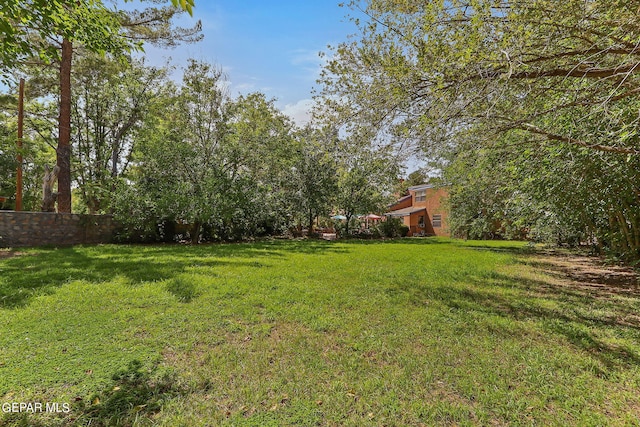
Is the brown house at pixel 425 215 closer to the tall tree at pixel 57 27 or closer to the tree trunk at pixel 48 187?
the tree trunk at pixel 48 187

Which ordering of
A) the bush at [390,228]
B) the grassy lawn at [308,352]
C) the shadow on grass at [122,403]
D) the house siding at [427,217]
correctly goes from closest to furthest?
the shadow on grass at [122,403] → the grassy lawn at [308,352] → the bush at [390,228] → the house siding at [427,217]

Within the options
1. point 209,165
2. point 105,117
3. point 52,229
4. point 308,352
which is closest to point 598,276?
point 308,352

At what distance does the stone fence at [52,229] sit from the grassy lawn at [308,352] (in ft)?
20.0

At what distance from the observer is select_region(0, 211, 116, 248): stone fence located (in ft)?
34.1

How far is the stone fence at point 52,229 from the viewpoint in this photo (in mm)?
10383

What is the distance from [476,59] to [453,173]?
13.4 feet

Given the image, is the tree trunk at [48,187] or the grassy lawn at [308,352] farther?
the tree trunk at [48,187]

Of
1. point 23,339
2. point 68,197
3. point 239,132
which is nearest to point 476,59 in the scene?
point 23,339

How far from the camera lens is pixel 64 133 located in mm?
12180

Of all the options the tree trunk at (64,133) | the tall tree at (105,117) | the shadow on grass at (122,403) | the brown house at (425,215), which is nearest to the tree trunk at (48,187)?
the tree trunk at (64,133)

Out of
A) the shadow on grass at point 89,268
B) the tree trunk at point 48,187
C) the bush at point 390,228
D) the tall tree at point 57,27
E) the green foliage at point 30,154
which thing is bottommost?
the shadow on grass at point 89,268

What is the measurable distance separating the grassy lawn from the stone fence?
608cm

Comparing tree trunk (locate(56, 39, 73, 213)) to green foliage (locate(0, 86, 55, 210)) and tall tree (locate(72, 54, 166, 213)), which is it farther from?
tall tree (locate(72, 54, 166, 213))

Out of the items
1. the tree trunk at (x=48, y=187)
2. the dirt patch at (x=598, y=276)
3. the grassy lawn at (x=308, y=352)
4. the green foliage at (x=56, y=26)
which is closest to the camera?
the grassy lawn at (x=308, y=352)
